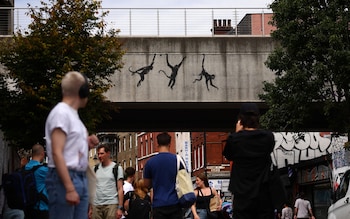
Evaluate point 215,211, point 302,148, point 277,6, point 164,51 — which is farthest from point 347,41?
point 302,148

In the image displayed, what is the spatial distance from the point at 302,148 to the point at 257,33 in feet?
40.1

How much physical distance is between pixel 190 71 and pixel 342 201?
536 inches

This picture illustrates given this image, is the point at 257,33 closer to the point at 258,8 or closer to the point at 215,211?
the point at 258,8

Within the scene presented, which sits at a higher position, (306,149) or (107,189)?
(107,189)

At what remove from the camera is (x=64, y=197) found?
6586 millimetres

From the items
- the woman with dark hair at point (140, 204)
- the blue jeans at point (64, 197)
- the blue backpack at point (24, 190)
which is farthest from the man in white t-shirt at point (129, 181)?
the blue jeans at point (64, 197)

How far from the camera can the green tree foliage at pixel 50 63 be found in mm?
23500

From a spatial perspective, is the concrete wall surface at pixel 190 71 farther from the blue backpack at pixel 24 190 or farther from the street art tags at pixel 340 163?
the blue backpack at pixel 24 190

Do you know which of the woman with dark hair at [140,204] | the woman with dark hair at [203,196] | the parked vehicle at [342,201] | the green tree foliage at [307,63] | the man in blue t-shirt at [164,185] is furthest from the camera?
the green tree foliage at [307,63]

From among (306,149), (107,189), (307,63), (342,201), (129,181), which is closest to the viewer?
(107,189)

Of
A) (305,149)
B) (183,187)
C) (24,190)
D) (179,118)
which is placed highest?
(179,118)

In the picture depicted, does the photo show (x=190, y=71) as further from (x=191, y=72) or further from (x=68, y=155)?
(x=68, y=155)

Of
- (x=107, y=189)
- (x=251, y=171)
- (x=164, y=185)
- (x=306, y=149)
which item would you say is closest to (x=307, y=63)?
(x=107, y=189)

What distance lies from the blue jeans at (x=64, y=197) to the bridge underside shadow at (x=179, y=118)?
25723 millimetres
